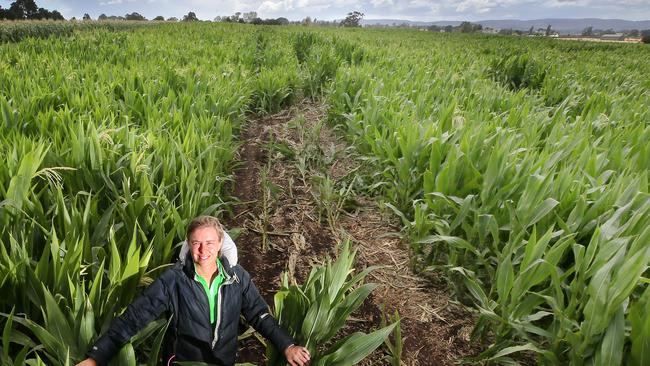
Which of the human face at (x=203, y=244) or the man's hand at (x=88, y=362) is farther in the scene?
the human face at (x=203, y=244)

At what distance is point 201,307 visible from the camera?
1.45 metres

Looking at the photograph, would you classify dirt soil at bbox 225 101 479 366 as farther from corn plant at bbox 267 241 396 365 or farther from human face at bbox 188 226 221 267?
human face at bbox 188 226 221 267

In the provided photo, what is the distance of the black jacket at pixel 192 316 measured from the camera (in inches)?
55.2

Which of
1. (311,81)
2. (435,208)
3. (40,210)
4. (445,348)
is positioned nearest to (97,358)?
(40,210)

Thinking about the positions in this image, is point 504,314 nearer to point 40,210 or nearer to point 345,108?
point 40,210

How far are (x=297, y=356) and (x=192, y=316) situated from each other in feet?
1.42

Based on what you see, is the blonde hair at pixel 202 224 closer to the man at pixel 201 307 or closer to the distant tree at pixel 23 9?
the man at pixel 201 307

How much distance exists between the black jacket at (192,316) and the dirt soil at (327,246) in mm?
405

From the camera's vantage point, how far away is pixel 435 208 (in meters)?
2.41

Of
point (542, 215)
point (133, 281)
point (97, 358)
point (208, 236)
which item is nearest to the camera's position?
point (97, 358)

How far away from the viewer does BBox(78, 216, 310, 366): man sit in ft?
4.61

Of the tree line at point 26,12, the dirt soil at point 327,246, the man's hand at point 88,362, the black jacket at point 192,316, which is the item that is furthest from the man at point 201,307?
the tree line at point 26,12

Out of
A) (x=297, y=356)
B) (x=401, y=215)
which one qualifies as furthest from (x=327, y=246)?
(x=297, y=356)

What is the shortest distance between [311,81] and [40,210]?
588 cm
